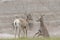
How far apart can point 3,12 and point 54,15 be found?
5.67 m

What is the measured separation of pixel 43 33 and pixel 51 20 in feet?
51.6

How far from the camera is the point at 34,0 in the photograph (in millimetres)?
32969

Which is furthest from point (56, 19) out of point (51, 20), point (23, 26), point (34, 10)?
point (23, 26)

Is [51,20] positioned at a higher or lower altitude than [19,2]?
lower

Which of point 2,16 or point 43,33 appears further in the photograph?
point 2,16

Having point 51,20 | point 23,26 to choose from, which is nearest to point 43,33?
point 23,26

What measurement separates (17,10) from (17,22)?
15.7m

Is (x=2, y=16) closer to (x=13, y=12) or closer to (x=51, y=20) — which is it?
(x=13, y=12)

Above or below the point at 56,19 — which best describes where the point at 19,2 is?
above

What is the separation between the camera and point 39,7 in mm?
32156

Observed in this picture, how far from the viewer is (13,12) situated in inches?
1252

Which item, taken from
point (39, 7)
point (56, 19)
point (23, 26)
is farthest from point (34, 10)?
point (23, 26)

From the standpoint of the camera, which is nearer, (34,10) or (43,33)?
(43,33)

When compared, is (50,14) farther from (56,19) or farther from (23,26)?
(23,26)
